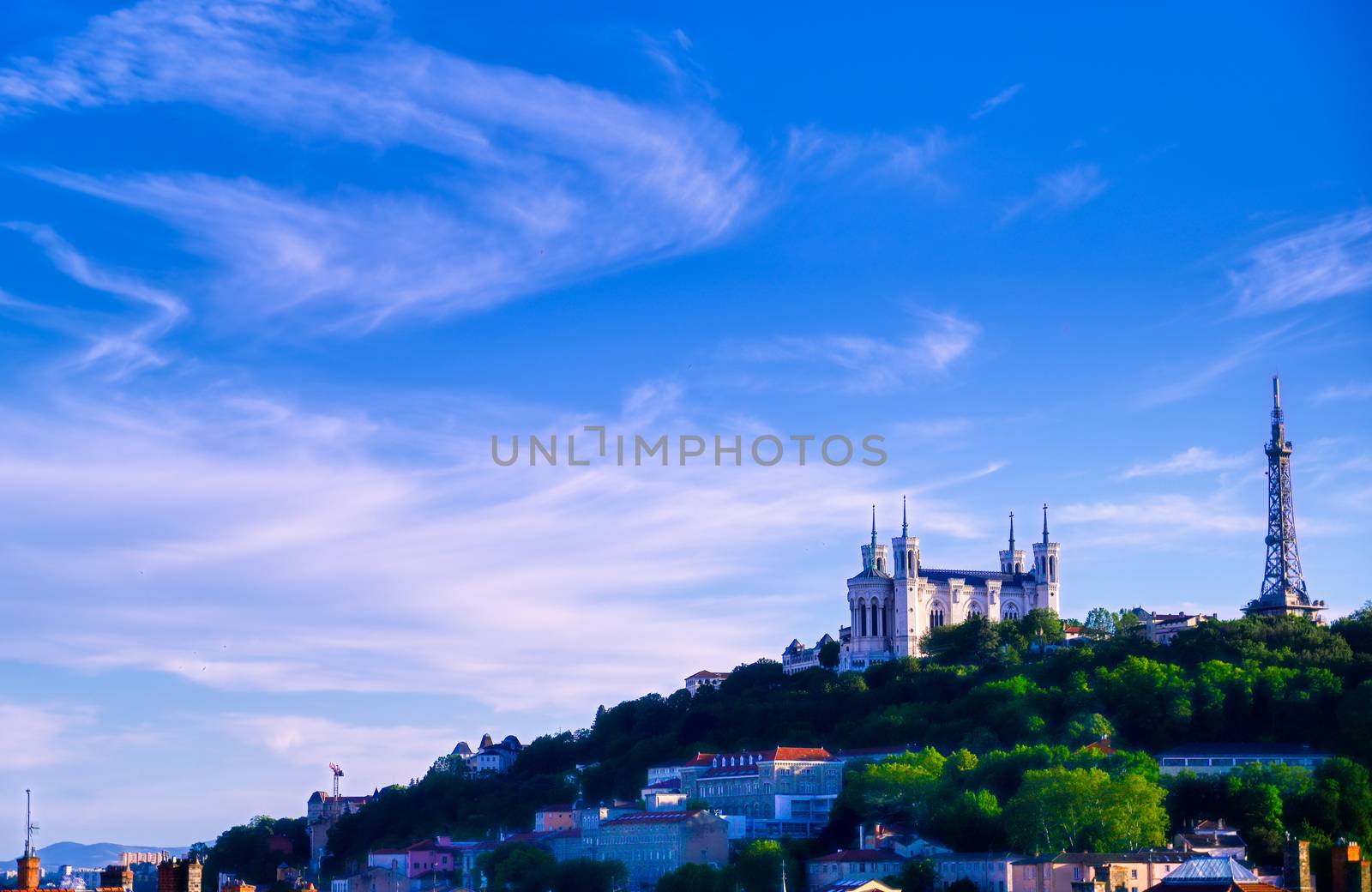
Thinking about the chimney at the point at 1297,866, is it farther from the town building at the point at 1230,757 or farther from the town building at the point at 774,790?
the town building at the point at 774,790

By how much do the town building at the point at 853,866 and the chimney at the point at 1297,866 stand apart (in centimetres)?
1904

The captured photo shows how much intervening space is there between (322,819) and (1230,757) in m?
87.9

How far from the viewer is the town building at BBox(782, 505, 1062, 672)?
165500 millimetres

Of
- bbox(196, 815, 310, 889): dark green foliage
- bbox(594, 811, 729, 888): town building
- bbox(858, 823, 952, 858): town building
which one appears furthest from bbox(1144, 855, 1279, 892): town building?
bbox(196, 815, 310, 889): dark green foliage

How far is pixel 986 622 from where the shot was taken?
157m

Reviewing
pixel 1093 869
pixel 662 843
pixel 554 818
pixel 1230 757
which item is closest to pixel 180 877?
pixel 1093 869

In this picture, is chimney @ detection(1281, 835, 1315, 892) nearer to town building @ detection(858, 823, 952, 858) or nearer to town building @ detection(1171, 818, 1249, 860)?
town building @ detection(1171, 818, 1249, 860)

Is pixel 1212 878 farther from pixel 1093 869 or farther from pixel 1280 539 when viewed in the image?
pixel 1280 539

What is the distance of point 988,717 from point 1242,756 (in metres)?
18.9

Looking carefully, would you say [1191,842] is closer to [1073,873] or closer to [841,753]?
[1073,873]

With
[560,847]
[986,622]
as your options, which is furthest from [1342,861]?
[986,622]

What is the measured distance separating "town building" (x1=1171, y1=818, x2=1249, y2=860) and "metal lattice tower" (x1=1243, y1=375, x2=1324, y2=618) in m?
47.9

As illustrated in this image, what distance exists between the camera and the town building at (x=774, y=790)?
412 feet

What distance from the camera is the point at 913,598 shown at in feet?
547
